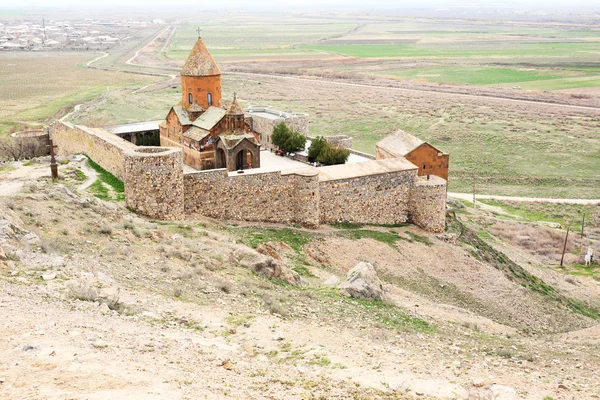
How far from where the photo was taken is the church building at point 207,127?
25.6m

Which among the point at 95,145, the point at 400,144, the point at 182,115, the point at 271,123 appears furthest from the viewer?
the point at 271,123

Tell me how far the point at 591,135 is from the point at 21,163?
128 ft

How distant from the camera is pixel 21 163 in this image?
24641 millimetres

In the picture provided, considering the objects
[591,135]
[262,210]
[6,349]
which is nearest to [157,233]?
[262,210]

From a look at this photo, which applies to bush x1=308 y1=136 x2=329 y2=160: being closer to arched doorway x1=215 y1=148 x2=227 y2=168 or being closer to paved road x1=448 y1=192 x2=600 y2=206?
arched doorway x1=215 y1=148 x2=227 y2=168

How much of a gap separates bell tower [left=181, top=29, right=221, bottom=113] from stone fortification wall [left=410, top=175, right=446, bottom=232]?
1002 centimetres

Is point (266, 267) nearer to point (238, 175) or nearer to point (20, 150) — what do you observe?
point (238, 175)

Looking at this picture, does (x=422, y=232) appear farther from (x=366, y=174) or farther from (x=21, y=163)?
(x=21, y=163)

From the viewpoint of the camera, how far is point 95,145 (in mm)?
24531

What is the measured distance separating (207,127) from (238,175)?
18.4 ft

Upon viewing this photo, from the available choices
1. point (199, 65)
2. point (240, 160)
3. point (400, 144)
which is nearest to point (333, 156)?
point (400, 144)

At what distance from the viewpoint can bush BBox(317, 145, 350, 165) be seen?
87.9 feet

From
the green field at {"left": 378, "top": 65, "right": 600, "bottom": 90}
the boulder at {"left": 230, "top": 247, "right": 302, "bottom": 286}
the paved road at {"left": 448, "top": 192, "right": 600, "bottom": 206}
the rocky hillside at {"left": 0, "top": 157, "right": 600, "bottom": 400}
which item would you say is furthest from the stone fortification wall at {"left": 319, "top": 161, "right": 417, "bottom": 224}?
the green field at {"left": 378, "top": 65, "right": 600, "bottom": 90}

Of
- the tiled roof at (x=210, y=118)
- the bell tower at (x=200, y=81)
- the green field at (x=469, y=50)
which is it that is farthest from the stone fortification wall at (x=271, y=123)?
the green field at (x=469, y=50)
